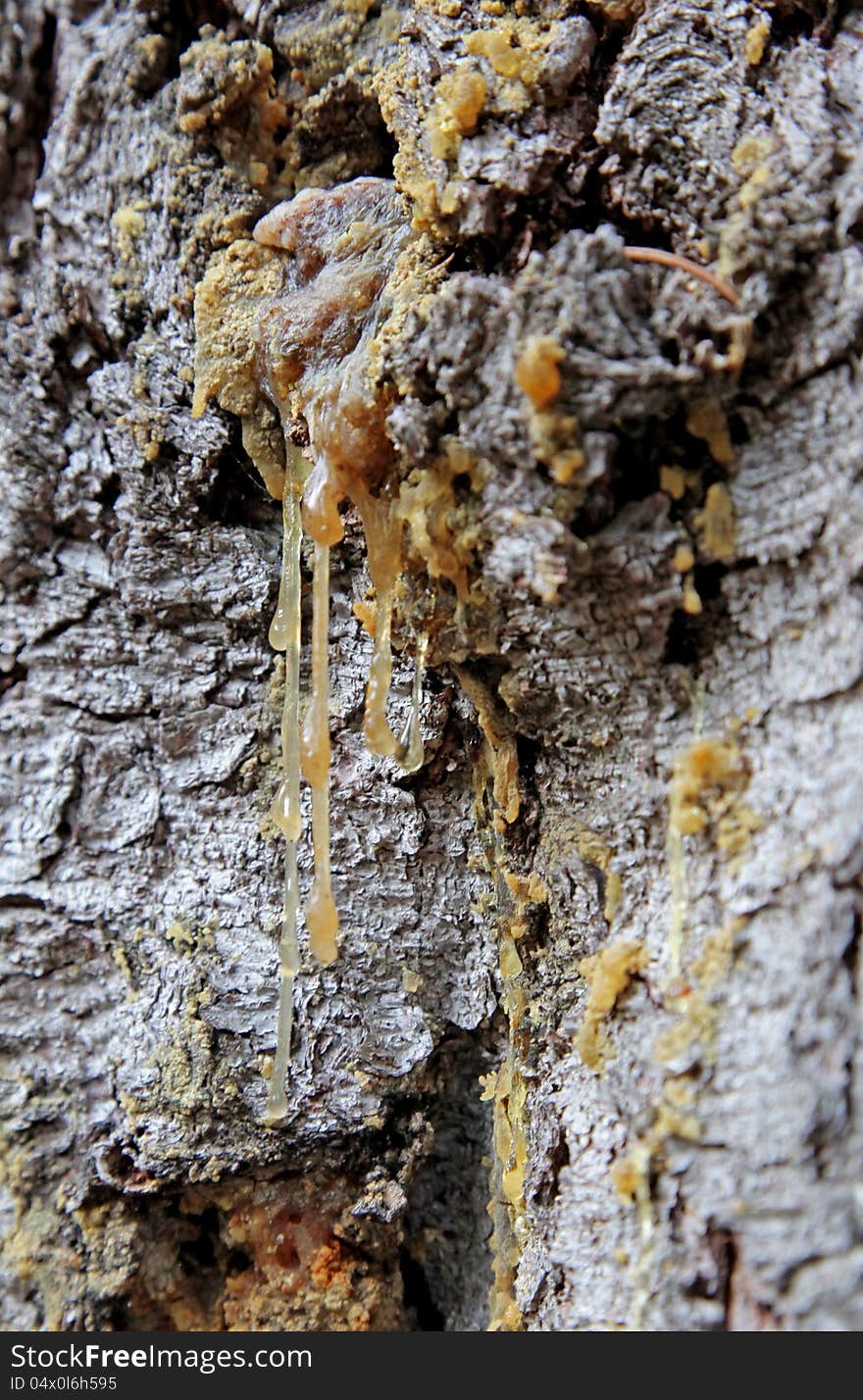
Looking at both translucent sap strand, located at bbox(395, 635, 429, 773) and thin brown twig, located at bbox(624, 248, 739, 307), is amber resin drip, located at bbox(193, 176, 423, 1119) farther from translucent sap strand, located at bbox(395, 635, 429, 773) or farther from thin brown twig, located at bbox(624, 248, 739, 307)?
thin brown twig, located at bbox(624, 248, 739, 307)

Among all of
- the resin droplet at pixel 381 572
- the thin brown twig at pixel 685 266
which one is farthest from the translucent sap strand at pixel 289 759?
the thin brown twig at pixel 685 266

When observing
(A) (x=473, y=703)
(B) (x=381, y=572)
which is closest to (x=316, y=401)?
(B) (x=381, y=572)

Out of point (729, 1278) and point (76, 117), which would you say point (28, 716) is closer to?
point (76, 117)

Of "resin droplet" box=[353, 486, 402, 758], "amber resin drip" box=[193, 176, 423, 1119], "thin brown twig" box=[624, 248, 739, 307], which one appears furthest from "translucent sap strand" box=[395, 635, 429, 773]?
"thin brown twig" box=[624, 248, 739, 307]

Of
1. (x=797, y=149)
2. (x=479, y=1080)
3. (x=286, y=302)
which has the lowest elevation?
(x=479, y=1080)

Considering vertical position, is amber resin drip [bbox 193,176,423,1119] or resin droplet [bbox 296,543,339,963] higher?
amber resin drip [bbox 193,176,423,1119]

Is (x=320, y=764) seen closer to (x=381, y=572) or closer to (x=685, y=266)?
(x=381, y=572)

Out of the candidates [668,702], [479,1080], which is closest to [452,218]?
[668,702]
